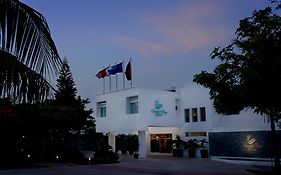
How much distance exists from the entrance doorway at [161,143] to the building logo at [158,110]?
3.22 metres

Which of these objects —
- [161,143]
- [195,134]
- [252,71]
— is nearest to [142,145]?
[161,143]

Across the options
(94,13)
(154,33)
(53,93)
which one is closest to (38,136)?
(154,33)

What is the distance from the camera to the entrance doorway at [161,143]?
40312 millimetres

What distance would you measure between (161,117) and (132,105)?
316 centimetres

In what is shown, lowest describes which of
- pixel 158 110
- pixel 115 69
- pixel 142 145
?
pixel 142 145

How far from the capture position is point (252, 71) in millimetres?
14141

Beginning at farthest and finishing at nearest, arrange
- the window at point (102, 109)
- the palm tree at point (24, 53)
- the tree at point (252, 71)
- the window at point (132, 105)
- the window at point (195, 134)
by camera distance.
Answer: the window at point (102, 109), the window at point (132, 105), the window at point (195, 134), the tree at point (252, 71), the palm tree at point (24, 53)

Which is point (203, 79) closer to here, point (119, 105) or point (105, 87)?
point (119, 105)

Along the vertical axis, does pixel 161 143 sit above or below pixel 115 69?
below

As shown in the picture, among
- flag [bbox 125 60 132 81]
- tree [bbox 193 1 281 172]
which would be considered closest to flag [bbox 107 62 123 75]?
flag [bbox 125 60 132 81]

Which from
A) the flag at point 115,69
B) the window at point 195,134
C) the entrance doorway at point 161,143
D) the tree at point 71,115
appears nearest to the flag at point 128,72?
the flag at point 115,69

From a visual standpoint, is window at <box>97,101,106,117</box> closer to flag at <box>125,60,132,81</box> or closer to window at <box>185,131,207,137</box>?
flag at <box>125,60,132,81</box>

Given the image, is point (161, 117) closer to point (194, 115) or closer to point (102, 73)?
point (194, 115)

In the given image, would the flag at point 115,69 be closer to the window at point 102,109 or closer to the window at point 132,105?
the window at point 132,105
